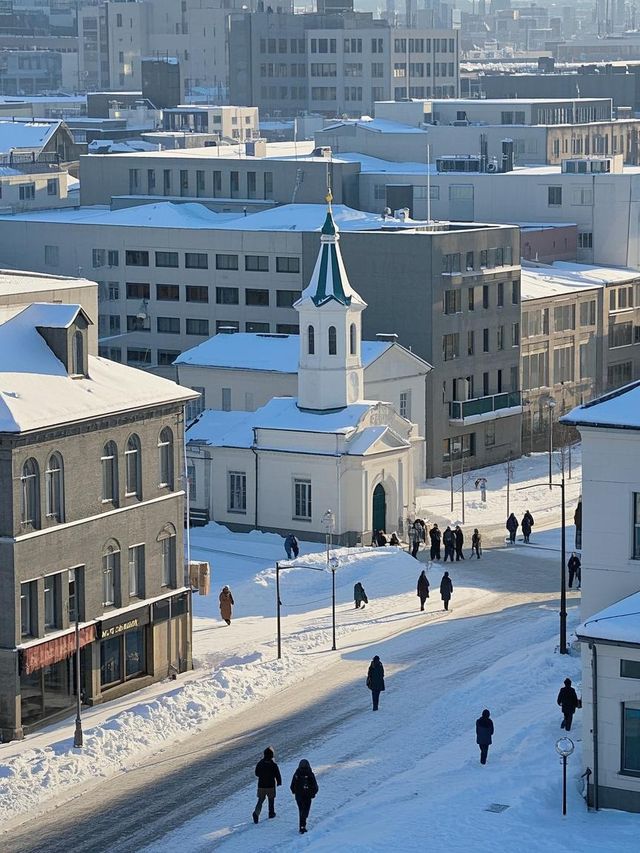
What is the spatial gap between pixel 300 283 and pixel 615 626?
6534cm

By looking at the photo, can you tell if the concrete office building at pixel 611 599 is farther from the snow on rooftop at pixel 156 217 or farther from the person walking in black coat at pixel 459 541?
the snow on rooftop at pixel 156 217

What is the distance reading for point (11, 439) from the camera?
5859cm

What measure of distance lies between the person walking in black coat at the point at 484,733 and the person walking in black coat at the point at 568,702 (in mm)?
2696

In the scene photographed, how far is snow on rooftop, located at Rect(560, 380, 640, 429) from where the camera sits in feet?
184

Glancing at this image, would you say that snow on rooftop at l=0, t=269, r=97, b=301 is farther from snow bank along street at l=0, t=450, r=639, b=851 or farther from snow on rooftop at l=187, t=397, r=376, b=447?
snow bank along street at l=0, t=450, r=639, b=851

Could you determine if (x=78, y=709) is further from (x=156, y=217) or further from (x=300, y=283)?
(x=156, y=217)

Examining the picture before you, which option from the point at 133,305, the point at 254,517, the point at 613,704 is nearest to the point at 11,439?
the point at 613,704

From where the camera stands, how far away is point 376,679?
61281 mm

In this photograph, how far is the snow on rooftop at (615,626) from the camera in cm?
5103

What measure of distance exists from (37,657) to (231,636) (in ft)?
42.7

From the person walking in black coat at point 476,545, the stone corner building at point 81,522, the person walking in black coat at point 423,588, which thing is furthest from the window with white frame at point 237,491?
the stone corner building at point 81,522

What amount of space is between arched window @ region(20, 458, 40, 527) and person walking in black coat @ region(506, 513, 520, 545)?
31.6 m

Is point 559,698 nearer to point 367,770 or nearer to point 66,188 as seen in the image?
point 367,770

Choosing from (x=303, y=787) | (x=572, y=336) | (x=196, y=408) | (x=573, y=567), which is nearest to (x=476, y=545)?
(x=573, y=567)
